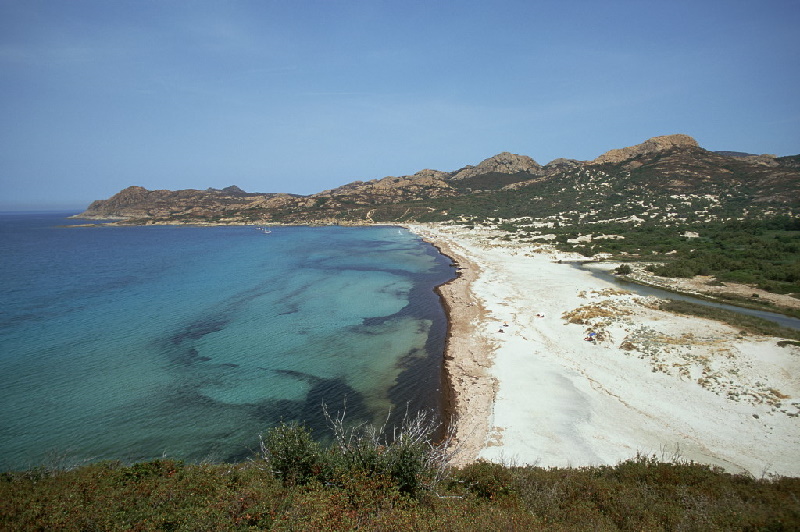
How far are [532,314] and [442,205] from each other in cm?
11840

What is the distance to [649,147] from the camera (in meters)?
144

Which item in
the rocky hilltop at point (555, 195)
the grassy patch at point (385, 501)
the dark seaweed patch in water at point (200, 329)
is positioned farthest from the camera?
the rocky hilltop at point (555, 195)

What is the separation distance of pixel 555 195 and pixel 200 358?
126 m

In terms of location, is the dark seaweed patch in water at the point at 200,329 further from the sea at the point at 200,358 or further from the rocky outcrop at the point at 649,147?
the rocky outcrop at the point at 649,147

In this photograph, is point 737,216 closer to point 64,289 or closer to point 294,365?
point 294,365

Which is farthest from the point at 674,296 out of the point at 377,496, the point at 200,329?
the point at 200,329

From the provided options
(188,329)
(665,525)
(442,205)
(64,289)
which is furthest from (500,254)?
(442,205)

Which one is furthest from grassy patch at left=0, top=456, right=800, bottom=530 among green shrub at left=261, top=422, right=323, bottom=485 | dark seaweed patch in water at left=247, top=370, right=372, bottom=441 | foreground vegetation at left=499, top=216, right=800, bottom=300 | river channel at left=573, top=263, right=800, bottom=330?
foreground vegetation at left=499, top=216, right=800, bottom=300

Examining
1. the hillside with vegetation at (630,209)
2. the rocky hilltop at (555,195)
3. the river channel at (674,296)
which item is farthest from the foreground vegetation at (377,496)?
the rocky hilltop at (555,195)

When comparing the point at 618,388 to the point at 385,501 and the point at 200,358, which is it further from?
the point at 200,358

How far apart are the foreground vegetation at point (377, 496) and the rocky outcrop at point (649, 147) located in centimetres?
16573

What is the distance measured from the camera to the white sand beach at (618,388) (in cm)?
1326

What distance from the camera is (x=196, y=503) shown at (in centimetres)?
766

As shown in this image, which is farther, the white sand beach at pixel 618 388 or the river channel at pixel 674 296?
the river channel at pixel 674 296
